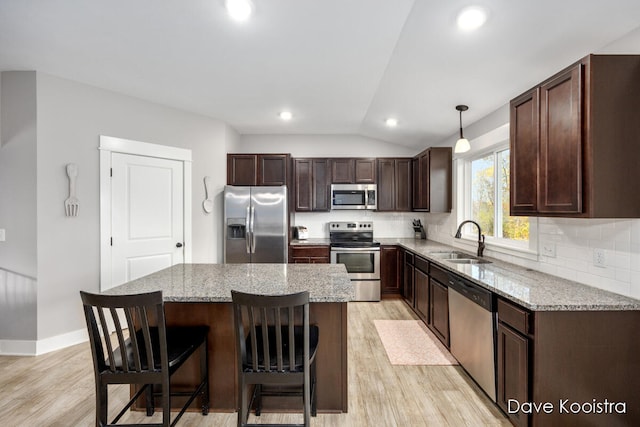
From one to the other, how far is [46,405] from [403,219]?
15.8 ft

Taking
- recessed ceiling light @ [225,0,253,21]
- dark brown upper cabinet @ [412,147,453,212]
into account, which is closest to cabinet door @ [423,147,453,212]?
dark brown upper cabinet @ [412,147,453,212]

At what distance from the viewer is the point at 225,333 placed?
2100mm

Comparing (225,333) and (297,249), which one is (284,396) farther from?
(297,249)

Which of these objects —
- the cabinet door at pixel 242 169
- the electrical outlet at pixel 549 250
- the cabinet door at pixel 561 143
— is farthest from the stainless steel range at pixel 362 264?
the cabinet door at pixel 561 143

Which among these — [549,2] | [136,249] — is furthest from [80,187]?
[549,2]

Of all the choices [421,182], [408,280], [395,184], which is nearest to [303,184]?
[395,184]

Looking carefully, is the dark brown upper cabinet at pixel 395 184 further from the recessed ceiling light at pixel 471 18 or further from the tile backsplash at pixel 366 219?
the recessed ceiling light at pixel 471 18

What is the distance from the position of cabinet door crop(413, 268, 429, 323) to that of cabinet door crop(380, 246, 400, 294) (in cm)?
67

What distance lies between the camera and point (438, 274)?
3158 mm

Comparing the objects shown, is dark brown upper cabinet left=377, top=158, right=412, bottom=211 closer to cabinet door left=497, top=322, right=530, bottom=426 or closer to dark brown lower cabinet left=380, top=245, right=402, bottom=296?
dark brown lower cabinet left=380, top=245, right=402, bottom=296

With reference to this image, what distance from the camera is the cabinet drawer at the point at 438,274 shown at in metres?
2.96

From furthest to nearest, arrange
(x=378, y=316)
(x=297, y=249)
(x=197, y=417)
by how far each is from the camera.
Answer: (x=297, y=249) < (x=378, y=316) < (x=197, y=417)

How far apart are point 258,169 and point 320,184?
1.03 meters

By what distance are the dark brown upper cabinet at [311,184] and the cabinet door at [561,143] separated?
3315 mm
